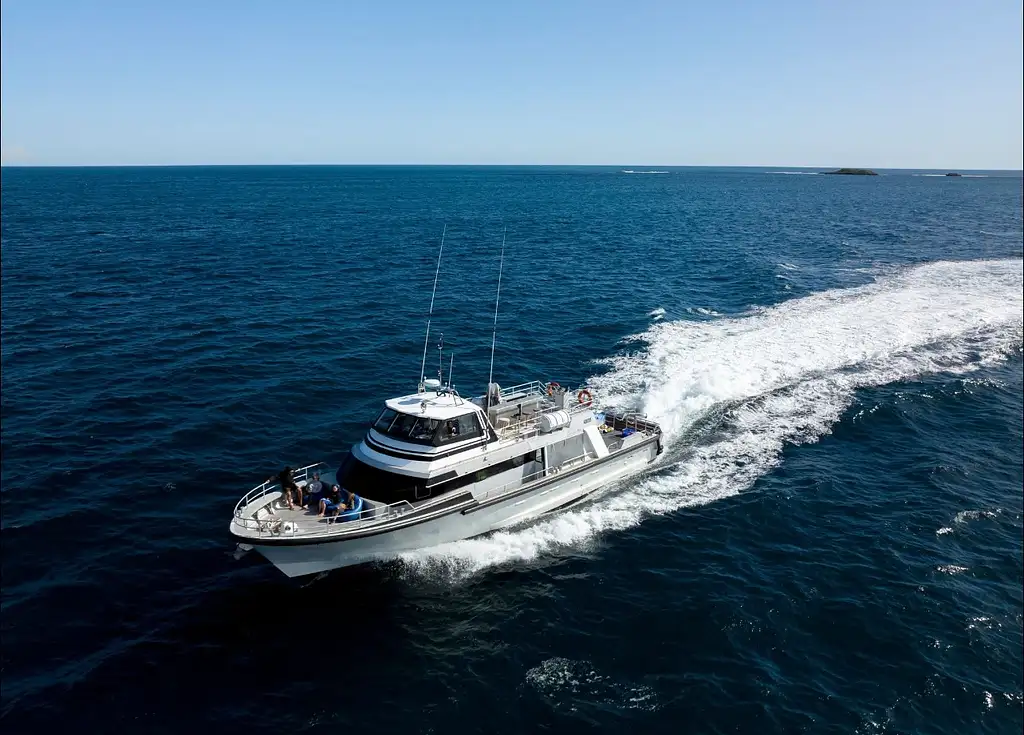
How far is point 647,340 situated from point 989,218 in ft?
406

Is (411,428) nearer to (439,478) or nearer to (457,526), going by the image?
(439,478)

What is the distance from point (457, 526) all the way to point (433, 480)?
1.99 m

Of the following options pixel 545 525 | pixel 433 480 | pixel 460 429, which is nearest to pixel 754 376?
pixel 545 525

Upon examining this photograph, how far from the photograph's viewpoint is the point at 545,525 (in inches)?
1015

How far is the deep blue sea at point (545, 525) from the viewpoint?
17.7 m

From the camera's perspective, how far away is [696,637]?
20.0 m

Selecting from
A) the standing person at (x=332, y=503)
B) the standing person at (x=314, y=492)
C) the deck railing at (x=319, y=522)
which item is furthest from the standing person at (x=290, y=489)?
the standing person at (x=332, y=503)

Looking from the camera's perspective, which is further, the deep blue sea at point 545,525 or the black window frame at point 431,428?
the black window frame at point 431,428

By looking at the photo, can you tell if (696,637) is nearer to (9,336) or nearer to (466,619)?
(466,619)

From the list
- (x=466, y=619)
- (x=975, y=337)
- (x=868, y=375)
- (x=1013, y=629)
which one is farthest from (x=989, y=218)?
(x=466, y=619)

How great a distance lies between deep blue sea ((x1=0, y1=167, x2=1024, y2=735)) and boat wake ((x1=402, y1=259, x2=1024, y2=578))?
0.67ft

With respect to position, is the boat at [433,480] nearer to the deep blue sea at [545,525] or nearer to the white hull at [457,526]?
the white hull at [457,526]

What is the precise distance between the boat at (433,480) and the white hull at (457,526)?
1.9 inches

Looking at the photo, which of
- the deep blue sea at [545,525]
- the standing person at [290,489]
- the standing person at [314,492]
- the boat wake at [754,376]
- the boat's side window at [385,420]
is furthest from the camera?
the boat wake at [754,376]
